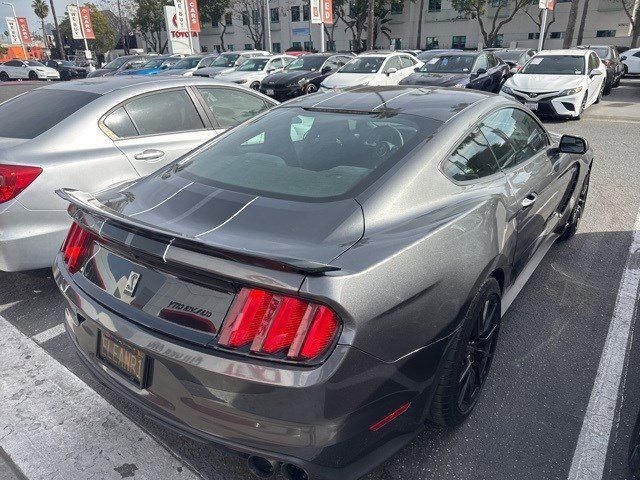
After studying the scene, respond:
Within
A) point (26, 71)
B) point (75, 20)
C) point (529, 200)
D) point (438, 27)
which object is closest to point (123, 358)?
point (529, 200)

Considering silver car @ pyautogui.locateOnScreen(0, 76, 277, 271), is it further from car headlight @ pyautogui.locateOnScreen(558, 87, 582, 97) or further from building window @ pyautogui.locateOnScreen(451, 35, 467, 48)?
building window @ pyautogui.locateOnScreen(451, 35, 467, 48)

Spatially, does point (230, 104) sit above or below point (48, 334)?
above

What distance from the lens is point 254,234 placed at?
1798 millimetres

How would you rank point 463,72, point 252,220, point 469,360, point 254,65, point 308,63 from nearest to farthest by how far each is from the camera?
point 252,220
point 469,360
point 463,72
point 308,63
point 254,65

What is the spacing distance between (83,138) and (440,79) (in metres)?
10.6

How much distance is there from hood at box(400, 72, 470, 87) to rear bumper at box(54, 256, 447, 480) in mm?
11536

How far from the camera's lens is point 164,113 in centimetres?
433

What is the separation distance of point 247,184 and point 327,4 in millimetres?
29023

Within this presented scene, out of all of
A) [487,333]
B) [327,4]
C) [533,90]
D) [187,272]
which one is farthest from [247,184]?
[327,4]

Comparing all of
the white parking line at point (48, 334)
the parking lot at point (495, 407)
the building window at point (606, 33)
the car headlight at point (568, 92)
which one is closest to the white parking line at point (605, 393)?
the parking lot at point (495, 407)

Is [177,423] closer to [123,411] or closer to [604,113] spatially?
[123,411]

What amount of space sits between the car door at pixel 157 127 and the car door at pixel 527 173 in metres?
2.65

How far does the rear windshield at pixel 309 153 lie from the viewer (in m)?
2.16

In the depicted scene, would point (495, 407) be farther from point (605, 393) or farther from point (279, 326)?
point (279, 326)
